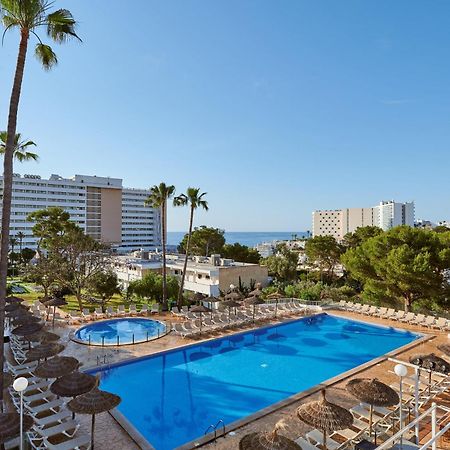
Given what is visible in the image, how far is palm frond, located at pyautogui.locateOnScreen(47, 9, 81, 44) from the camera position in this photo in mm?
9141

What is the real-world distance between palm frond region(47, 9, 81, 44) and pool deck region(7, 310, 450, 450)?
10.7 m

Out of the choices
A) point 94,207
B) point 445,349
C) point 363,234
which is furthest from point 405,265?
point 94,207

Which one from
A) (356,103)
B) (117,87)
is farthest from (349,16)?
(117,87)

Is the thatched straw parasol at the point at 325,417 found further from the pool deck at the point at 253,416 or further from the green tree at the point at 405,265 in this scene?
Answer: the green tree at the point at 405,265

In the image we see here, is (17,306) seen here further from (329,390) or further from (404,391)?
(404,391)

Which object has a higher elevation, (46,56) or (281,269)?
(46,56)

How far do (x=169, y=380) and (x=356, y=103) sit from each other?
22.9 meters

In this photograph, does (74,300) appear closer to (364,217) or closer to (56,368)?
(56,368)

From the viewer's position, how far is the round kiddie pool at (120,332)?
1731 centimetres

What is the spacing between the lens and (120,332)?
19.4 meters

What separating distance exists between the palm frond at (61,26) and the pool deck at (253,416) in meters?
10.7

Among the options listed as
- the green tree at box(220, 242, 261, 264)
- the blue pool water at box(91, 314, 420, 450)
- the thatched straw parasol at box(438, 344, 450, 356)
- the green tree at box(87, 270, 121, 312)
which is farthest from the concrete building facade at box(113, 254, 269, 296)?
the thatched straw parasol at box(438, 344, 450, 356)

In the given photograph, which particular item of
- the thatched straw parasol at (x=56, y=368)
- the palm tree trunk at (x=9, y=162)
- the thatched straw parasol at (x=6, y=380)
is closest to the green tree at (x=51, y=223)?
the thatched straw parasol at (x=6, y=380)

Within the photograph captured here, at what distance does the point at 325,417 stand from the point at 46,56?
1174cm
